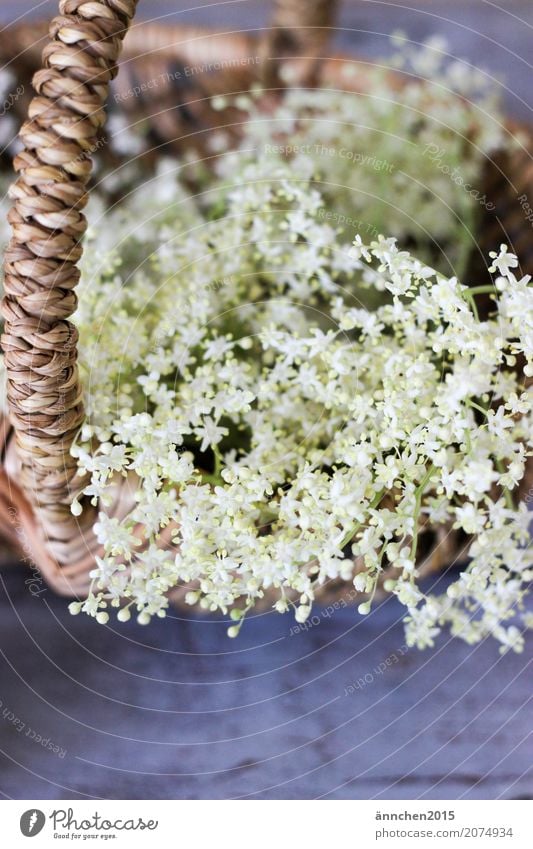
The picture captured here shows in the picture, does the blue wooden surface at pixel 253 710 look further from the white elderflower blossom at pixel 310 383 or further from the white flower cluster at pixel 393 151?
the white flower cluster at pixel 393 151

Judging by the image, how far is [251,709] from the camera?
0.51m

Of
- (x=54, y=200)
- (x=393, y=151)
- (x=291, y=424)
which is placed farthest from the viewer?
(x=393, y=151)

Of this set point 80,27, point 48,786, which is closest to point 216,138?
point 80,27

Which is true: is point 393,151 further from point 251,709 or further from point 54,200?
point 251,709

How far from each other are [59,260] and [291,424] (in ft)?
0.61

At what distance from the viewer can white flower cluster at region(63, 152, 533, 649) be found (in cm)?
36

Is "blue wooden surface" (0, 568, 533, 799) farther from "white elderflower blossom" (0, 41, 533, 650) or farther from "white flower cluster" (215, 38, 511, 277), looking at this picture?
"white flower cluster" (215, 38, 511, 277)

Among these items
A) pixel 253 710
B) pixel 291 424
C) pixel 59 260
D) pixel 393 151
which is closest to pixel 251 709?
pixel 253 710

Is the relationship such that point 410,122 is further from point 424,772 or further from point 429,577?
point 424,772
